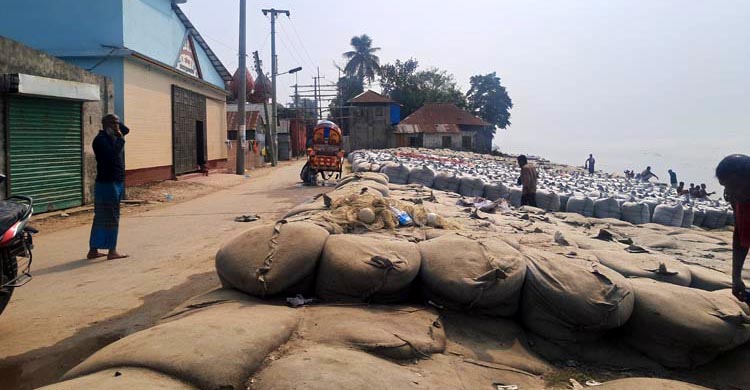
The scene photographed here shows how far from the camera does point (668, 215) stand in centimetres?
984

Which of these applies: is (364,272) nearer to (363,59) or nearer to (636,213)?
(636,213)

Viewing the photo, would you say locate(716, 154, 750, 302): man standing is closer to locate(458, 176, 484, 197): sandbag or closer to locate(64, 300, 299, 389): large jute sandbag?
locate(64, 300, 299, 389): large jute sandbag

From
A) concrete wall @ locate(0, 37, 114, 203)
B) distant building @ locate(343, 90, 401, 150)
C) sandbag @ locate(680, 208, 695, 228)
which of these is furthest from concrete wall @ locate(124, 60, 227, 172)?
distant building @ locate(343, 90, 401, 150)

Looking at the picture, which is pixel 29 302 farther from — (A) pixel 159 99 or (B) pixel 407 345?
(A) pixel 159 99

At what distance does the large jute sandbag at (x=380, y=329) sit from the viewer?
2.70m

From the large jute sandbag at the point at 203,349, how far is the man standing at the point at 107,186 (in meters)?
3.42

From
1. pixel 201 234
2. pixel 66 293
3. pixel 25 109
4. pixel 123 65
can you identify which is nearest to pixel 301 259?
pixel 66 293

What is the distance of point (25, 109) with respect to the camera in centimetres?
859

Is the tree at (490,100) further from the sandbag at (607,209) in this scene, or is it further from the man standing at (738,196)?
the man standing at (738,196)

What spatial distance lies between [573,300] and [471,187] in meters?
7.30

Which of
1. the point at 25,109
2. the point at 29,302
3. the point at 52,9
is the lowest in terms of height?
the point at 29,302

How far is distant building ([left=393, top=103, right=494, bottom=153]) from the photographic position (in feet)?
Result: 126

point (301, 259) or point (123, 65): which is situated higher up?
point (123, 65)

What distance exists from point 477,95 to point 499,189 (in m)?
43.6
